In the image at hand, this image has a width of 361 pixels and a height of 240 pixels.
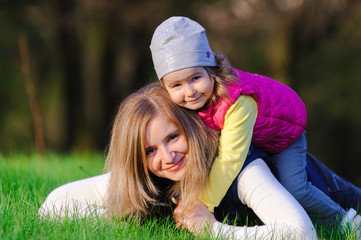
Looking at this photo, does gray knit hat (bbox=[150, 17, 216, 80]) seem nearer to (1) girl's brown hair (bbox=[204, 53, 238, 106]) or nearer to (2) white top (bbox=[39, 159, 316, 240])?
(1) girl's brown hair (bbox=[204, 53, 238, 106])

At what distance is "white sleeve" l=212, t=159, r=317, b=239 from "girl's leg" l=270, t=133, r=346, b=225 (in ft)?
1.18

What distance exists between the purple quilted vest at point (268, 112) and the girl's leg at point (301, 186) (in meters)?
0.07

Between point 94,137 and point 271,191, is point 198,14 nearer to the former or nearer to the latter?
point 94,137

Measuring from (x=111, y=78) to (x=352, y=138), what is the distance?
7.51 metres

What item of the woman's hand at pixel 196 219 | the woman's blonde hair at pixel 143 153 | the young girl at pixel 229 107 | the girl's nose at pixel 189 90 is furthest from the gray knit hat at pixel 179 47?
the woman's hand at pixel 196 219

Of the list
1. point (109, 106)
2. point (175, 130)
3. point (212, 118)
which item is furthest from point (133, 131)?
point (109, 106)

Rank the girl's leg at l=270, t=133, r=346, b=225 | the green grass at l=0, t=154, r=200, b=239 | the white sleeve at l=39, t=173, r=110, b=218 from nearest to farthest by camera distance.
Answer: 1. the green grass at l=0, t=154, r=200, b=239
2. the white sleeve at l=39, t=173, r=110, b=218
3. the girl's leg at l=270, t=133, r=346, b=225

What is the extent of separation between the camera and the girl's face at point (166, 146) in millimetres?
→ 3047

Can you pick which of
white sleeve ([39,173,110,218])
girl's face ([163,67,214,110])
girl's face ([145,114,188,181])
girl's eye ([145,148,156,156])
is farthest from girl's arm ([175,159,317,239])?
white sleeve ([39,173,110,218])

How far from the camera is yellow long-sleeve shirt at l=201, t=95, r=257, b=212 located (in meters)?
2.97

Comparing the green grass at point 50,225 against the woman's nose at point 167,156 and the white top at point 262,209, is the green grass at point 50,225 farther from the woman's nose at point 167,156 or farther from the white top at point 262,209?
the woman's nose at point 167,156

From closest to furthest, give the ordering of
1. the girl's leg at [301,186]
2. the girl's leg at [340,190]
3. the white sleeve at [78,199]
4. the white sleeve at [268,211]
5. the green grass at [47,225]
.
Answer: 1. the green grass at [47,225]
2. the white sleeve at [268,211]
3. the white sleeve at [78,199]
4. the girl's leg at [301,186]
5. the girl's leg at [340,190]

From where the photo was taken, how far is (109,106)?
12281 mm

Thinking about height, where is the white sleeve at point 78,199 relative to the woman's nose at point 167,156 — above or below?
below
